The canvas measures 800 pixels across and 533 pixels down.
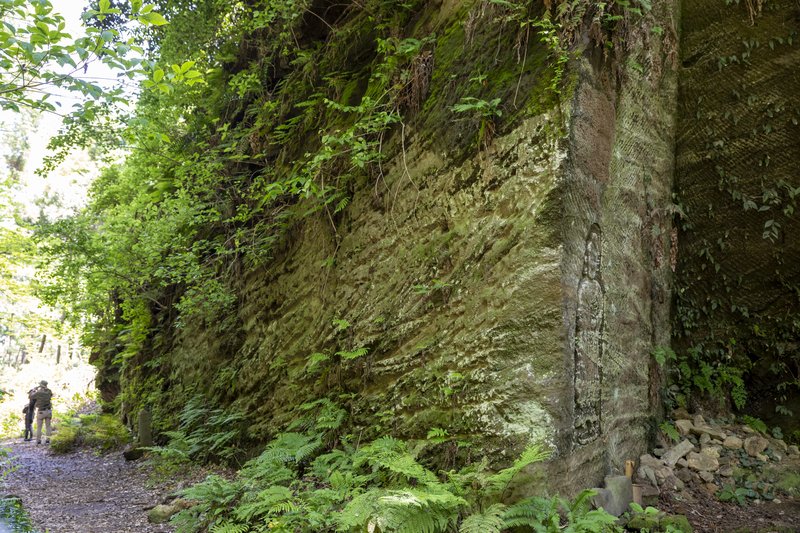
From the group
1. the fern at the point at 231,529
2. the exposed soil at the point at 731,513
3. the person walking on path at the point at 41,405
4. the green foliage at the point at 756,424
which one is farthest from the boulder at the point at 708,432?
the person walking on path at the point at 41,405

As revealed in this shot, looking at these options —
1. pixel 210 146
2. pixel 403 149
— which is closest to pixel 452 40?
pixel 403 149

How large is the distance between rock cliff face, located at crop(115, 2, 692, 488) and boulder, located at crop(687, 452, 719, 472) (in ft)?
1.68

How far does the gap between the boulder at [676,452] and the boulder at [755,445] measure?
1.81 feet

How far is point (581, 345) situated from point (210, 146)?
8.92 m

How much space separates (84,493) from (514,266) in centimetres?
740

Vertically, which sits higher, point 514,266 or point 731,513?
point 514,266

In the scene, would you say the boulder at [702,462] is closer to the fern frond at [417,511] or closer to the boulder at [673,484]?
the boulder at [673,484]

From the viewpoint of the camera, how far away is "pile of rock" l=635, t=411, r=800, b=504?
5.30 m

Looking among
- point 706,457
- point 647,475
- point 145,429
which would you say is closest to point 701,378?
point 706,457

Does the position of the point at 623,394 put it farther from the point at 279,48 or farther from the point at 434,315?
the point at 279,48

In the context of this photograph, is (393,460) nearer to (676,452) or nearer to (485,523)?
(485,523)

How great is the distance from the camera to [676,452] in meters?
5.65

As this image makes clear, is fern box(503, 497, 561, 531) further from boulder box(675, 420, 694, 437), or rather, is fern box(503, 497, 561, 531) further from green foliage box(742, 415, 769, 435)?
green foliage box(742, 415, 769, 435)

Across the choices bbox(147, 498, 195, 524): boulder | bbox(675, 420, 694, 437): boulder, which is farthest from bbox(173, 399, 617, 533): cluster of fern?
bbox(675, 420, 694, 437): boulder
